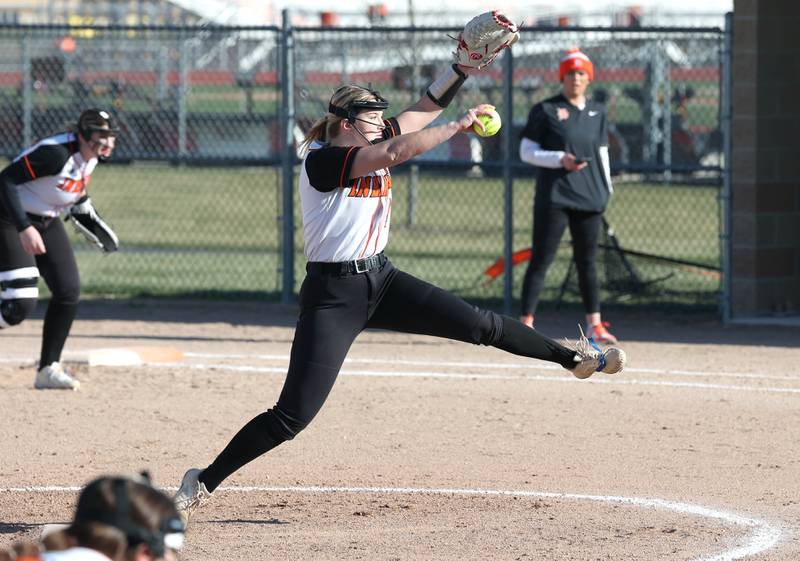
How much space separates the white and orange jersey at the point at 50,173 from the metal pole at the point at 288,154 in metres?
4.08

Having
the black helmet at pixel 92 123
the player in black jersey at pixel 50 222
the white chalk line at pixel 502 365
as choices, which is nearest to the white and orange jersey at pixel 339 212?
the black helmet at pixel 92 123

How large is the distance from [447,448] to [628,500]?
140 cm

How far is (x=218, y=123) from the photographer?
21.6 meters

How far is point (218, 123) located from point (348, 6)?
14114mm

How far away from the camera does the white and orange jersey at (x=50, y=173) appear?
848 cm

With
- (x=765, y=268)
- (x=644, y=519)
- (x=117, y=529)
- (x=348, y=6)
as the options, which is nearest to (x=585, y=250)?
(x=765, y=268)

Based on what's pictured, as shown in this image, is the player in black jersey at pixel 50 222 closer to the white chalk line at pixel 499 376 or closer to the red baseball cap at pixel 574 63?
the white chalk line at pixel 499 376

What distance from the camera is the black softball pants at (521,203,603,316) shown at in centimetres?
1081

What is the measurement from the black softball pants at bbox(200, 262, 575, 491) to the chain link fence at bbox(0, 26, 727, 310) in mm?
6070

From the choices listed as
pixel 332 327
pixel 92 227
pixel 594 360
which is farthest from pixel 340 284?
pixel 92 227

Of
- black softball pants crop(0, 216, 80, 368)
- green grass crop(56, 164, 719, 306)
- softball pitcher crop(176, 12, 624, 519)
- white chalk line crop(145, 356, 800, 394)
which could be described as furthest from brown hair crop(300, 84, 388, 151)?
green grass crop(56, 164, 719, 306)

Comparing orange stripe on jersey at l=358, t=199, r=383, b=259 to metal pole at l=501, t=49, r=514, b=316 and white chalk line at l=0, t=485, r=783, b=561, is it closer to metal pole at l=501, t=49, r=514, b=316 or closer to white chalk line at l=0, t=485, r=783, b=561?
white chalk line at l=0, t=485, r=783, b=561

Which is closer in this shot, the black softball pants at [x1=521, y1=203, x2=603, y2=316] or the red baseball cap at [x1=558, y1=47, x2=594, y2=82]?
the red baseball cap at [x1=558, y1=47, x2=594, y2=82]

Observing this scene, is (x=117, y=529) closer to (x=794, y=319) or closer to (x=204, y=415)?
(x=204, y=415)
